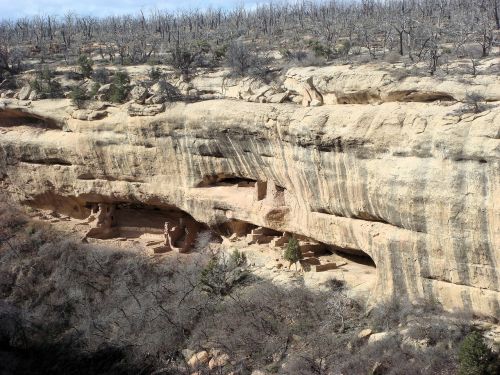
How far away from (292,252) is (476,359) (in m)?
6.51

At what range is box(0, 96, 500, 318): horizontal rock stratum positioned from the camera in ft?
39.7

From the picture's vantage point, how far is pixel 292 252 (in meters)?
16.8

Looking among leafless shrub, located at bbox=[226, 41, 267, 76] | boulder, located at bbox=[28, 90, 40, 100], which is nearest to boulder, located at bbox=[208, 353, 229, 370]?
leafless shrub, located at bbox=[226, 41, 267, 76]

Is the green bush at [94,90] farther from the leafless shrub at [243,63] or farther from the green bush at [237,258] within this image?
the green bush at [237,258]

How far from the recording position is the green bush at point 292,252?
1677 centimetres

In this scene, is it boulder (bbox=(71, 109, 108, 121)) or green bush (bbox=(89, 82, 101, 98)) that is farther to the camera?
green bush (bbox=(89, 82, 101, 98))

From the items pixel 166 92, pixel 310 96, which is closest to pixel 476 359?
pixel 310 96

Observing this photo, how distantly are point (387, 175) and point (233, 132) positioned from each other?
5493 millimetres

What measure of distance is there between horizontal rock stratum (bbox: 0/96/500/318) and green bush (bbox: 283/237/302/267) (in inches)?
18.9

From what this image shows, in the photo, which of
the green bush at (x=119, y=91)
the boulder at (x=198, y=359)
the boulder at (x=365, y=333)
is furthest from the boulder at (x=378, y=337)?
the green bush at (x=119, y=91)

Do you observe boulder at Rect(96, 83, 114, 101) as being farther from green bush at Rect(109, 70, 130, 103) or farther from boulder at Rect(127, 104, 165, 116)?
boulder at Rect(127, 104, 165, 116)

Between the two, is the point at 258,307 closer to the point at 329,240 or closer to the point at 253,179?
the point at 329,240

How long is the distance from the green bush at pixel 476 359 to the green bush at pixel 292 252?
6.15m

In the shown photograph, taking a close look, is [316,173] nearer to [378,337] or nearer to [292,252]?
[292,252]
